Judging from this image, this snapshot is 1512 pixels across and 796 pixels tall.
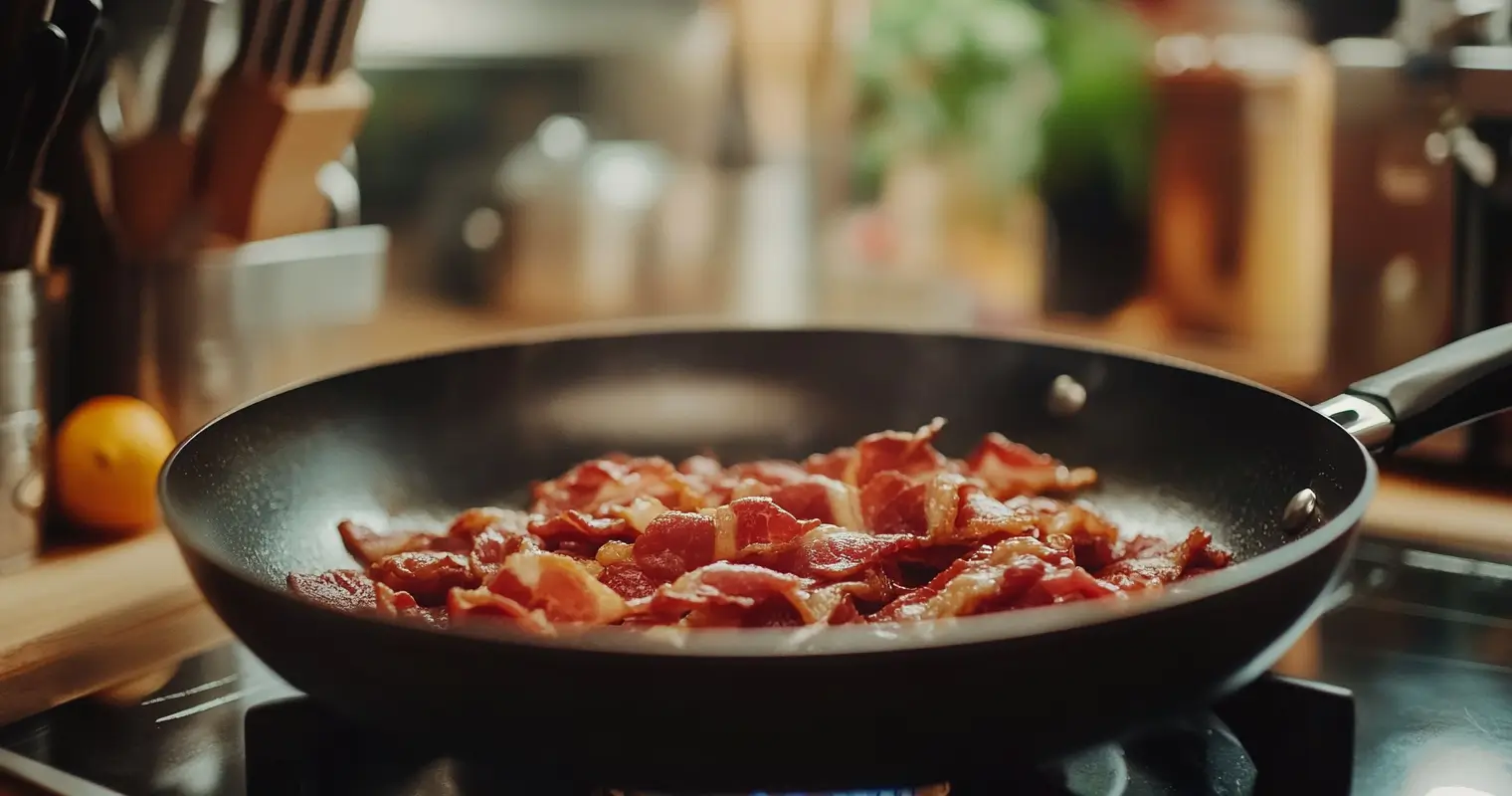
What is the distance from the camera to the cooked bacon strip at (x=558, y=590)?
760 millimetres

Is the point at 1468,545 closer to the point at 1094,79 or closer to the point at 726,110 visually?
the point at 1094,79

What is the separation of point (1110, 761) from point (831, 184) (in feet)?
4.40

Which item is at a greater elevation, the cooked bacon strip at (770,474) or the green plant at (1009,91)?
the green plant at (1009,91)

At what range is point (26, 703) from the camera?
0.90 meters

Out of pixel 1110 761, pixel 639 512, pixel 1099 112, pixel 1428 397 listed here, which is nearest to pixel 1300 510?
pixel 1428 397

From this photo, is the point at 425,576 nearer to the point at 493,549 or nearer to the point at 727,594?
the point at 493,549

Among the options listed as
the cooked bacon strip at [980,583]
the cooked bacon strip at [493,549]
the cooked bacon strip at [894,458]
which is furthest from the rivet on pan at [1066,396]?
the cooked bacon strip at [493,549]

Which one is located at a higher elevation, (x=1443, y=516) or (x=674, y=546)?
(x=674, y=546)

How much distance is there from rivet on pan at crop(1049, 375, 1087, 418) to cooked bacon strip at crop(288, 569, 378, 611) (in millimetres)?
577

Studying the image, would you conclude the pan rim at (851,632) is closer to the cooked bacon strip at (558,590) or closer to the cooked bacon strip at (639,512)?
the cooked bacon strip at (558,590)

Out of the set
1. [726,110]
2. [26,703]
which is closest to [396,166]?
[726,110]

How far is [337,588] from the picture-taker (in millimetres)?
866

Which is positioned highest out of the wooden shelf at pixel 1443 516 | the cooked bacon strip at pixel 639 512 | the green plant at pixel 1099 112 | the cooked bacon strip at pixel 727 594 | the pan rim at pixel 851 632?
Answer: the green plant at pixel 1099 112

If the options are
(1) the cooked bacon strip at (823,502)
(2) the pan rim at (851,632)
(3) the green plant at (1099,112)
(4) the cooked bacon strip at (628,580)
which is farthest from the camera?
(3) the green plant at (1099,112)
